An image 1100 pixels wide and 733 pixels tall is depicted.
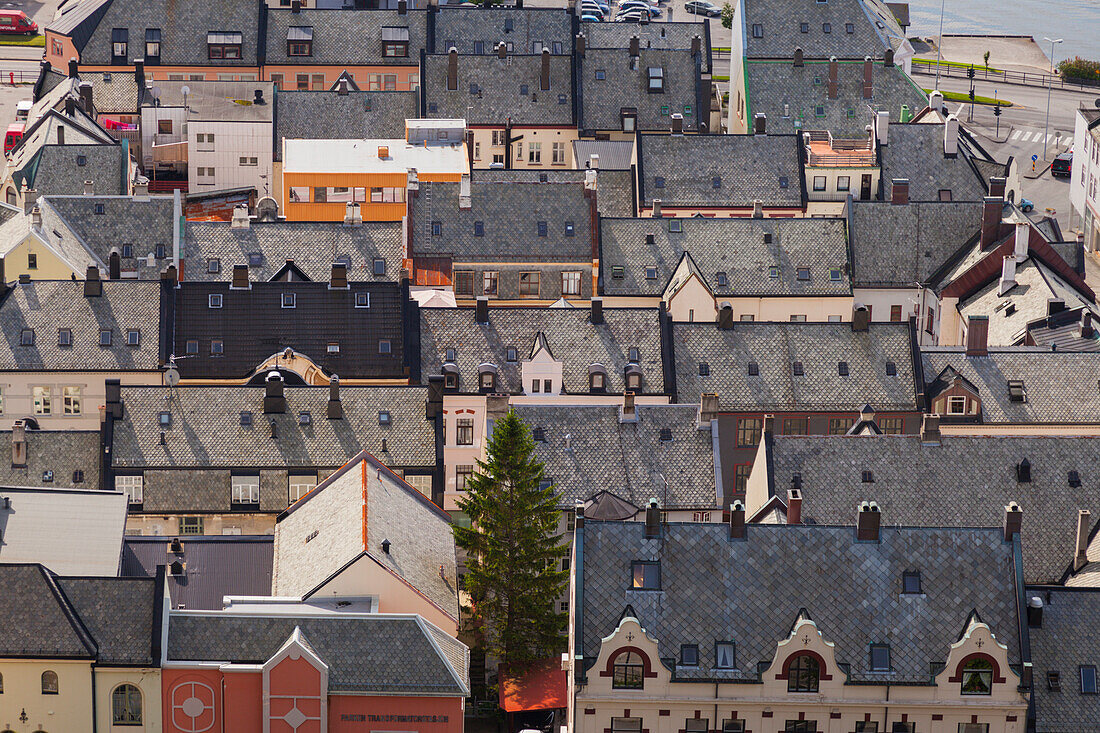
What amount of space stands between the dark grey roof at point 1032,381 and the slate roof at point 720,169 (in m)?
37.7

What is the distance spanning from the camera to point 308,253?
16075cm

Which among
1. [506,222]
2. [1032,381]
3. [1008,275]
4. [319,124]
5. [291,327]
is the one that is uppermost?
[319,124]

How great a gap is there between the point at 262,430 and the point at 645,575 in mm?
33338

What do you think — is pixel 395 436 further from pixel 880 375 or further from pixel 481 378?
pixel 880 375

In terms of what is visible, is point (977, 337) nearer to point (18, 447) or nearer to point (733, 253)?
point (733, 253)

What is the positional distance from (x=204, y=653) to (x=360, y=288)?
153 ft

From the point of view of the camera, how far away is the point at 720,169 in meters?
183

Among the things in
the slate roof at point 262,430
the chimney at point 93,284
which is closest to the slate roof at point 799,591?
the slate roof at point 262,430

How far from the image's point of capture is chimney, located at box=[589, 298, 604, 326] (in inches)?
5792

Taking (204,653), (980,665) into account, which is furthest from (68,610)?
(980,665)

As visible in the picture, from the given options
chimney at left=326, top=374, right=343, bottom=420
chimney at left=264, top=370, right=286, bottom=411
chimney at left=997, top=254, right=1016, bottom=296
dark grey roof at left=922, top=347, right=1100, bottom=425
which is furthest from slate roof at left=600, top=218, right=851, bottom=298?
chimney at left=264, top=370, right=286, bottom=411

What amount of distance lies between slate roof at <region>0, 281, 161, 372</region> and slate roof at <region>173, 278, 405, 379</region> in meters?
2.22

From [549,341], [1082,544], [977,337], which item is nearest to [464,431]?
[549,341]

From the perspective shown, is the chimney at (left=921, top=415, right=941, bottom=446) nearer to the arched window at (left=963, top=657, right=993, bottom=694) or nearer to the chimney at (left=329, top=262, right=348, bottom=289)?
the arched window at (left=963, top=657, right=993, bottom=694)
